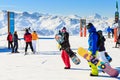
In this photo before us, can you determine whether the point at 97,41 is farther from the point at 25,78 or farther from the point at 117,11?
the point at 117,11

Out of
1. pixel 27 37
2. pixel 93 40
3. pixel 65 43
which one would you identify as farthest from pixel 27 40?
pixel 93 40

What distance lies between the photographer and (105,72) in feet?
41.2

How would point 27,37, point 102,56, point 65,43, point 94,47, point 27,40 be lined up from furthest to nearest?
point 27,40 < point 27,37 < point 65,43 < point 102,56 < point 94,47

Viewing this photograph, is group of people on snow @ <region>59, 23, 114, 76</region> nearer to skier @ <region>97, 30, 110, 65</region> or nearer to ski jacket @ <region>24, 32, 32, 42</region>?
skier @ <region>97, 30, 110, 65</region>

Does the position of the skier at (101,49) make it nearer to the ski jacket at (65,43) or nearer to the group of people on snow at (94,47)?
the group of people on snow at (94,47)

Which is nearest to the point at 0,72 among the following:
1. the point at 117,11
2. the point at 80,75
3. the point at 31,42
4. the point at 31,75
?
the point at 31,75

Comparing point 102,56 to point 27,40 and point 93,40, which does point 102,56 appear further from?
point 27,40

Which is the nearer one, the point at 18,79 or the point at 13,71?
the point at 18,79

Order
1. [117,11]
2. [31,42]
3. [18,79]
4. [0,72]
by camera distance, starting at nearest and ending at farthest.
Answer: [18,79] → [0,72] → [31,42] → [117,11]

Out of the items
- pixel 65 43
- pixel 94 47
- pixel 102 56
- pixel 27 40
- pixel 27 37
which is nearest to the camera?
pixel 94 47

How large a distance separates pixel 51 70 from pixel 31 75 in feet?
5.36

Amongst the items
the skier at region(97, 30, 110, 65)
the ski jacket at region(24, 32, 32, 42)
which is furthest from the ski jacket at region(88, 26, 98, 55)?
the ski jacket at region(24, 32, 32, 42)

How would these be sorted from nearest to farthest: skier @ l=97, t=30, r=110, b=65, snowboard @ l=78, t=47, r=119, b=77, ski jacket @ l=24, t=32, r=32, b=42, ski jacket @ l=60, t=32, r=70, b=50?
snowboard @ l=78, t=47, r=119, b=77
skier @ l=97, t=30, r=110, b=65
ski jacket @ l=60, t=32, r=70, b=50
ski jacket @ l=24, t=32, r=32, b=42

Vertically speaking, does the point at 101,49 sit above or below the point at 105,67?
above
